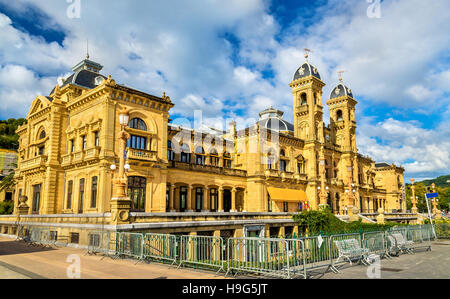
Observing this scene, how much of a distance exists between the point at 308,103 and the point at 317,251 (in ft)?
118

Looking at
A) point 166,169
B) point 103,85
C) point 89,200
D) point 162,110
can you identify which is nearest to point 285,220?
point 166,169

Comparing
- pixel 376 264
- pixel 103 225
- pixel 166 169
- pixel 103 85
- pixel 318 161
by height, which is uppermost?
pixel 103 85

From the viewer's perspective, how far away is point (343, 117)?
57000 mm

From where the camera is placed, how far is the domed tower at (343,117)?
2203 inches

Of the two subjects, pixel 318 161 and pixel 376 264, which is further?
pixel 318 161

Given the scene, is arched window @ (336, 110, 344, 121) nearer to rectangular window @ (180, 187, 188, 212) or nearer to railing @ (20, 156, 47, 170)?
rectangular window @ (180, 187, 188, 212)

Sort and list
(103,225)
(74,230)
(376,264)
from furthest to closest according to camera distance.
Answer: (74,230)
(103,225)
(376,264)

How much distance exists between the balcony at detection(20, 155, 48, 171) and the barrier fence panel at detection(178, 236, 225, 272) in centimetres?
2254

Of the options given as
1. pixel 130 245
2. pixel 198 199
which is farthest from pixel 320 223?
pixel 130 245

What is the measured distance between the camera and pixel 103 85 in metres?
25.5
